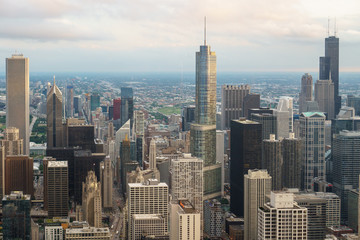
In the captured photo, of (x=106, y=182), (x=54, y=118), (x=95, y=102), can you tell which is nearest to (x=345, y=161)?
(x=106, y=182)

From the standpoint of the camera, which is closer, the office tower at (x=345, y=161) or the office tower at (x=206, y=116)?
the office tower at (x=345, y=161)

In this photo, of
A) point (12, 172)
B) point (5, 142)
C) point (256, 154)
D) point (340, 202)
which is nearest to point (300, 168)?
point (256, 154)

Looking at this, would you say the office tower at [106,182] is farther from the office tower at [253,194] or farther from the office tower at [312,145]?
the office tower at [312,145]

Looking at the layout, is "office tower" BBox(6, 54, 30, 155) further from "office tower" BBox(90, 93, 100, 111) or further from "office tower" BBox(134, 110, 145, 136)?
"office tower" BBox(134, 110, 145, 136)

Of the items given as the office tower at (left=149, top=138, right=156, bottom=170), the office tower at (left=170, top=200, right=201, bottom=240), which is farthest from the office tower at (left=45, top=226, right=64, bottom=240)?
the office tower at (left=149, top=138, right=156, bottom=170)

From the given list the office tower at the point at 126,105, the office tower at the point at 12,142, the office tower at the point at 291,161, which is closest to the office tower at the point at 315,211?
the office tower at the point at 291,161

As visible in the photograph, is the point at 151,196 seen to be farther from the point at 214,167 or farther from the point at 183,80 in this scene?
the point at 183,80

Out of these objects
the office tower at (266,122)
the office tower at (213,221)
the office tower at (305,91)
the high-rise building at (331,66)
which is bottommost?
the office tower at (213,221)
